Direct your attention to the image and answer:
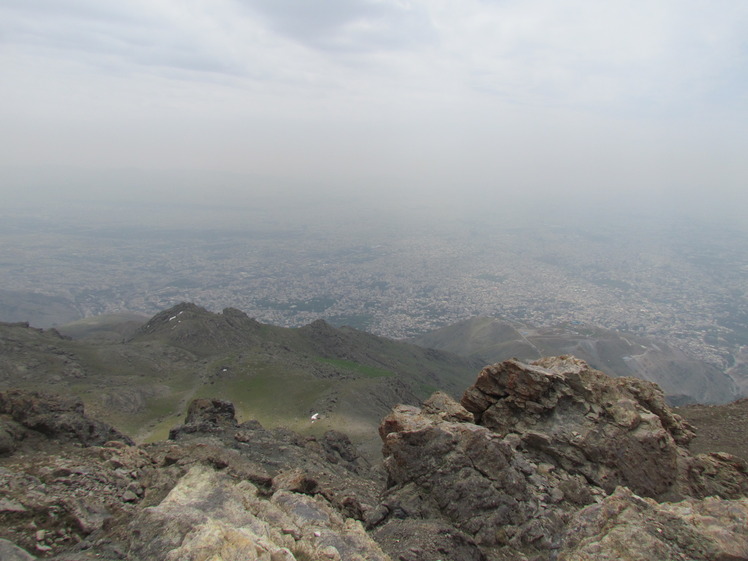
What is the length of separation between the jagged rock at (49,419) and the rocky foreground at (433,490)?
7 cm

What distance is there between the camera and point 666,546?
34.1 ft

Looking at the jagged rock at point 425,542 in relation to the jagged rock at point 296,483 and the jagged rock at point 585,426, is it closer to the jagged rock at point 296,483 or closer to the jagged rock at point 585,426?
the jagged rock at point 296,483

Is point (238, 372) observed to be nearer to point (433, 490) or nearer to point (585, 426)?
point (433, 490)

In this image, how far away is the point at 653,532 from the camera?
1075 cm

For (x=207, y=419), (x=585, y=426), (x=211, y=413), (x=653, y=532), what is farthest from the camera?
(x=211, y=413)

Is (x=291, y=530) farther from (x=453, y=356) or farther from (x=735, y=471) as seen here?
(x=453, y=356)

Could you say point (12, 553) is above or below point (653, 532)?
below

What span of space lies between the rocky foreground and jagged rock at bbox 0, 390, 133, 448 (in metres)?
0.07

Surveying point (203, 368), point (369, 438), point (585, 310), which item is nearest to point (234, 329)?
point (203, 368)

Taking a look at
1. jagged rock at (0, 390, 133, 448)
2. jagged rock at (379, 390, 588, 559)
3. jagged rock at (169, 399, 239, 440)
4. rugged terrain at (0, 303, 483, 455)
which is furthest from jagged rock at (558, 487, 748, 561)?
rugged terrain at (0, 303, 483, 455)

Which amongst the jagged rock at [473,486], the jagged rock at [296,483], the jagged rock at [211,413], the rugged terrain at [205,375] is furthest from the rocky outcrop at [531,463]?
the rugged terrain at [205,375]

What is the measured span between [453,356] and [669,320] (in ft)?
430

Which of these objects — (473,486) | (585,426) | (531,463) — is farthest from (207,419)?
(585,426)

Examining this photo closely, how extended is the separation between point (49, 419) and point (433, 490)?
679 inches
